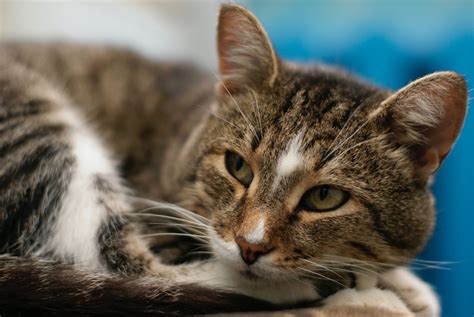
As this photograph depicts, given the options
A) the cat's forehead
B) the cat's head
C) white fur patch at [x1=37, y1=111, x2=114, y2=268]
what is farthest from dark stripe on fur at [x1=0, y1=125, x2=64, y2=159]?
the cat's forehead

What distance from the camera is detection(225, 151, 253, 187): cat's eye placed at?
1.20 m

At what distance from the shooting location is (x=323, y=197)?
1124 millimetres

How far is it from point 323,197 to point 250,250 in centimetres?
21

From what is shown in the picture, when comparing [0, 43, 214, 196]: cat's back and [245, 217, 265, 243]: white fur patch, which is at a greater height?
[0, 43, 214, 196]: cat's back

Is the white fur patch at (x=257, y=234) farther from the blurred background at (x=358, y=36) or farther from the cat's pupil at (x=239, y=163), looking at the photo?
the blurred background at (x=358, y=36)

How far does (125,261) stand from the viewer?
1225 millimetres

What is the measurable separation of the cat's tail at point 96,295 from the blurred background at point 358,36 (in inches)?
41.6

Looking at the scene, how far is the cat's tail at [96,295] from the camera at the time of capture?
0.99 meters

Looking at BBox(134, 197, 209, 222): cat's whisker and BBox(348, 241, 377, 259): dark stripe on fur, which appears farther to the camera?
BBox(134, 197, 209, 222): cat's whisker

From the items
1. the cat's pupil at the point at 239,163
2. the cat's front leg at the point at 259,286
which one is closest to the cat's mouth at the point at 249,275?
the cat's front leg at the point at 259,286

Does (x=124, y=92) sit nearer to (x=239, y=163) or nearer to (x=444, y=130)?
(x=239, y=163)

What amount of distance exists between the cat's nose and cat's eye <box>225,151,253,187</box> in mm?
181

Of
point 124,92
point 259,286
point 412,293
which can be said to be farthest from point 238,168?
point 124,92

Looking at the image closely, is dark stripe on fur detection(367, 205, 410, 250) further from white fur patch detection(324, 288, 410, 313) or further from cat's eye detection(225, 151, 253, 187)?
cat's eye detection(225, 151, 253, 187)
